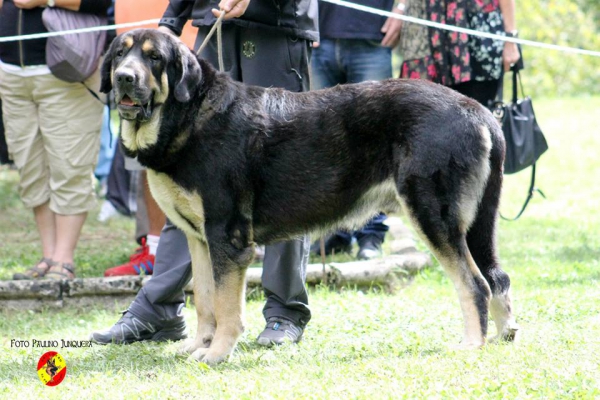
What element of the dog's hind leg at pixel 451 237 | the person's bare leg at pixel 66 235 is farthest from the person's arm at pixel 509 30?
the person's bare leg at pixel 66 235

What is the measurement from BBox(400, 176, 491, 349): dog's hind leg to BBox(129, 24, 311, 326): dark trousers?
909 millimetres

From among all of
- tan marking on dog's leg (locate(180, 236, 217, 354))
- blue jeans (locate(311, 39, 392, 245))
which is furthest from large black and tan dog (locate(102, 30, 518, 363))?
blue jeans (locate(311, 39, 392, 245))

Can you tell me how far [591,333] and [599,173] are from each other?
773 cm

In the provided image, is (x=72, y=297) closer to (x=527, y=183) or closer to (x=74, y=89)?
(x=74, y=89)

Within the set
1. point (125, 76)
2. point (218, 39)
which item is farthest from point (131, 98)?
point (218, 39)

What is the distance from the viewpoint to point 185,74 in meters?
4.59

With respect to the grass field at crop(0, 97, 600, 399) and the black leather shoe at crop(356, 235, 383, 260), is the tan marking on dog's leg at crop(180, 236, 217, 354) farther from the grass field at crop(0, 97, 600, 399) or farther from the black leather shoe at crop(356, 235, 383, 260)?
the black leather shoe at crop(356, 235, 383, 260)

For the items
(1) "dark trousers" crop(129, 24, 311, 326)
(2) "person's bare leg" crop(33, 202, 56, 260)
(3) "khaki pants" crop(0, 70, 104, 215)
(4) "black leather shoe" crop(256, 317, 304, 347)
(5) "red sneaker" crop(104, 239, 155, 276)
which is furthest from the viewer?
(2) "person's bare leg" crop(33, 202, 56, 260)

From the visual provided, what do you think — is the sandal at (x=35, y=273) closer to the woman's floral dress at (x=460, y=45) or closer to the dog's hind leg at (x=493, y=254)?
the woman's floral dress at (x=460, y=45)

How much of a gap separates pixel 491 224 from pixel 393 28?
2853 millimetres

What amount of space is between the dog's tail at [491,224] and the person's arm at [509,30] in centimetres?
232

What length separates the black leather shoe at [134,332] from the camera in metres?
5.29

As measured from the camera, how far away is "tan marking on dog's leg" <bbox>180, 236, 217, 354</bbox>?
4965 millimetres

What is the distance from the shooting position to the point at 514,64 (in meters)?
7.03
